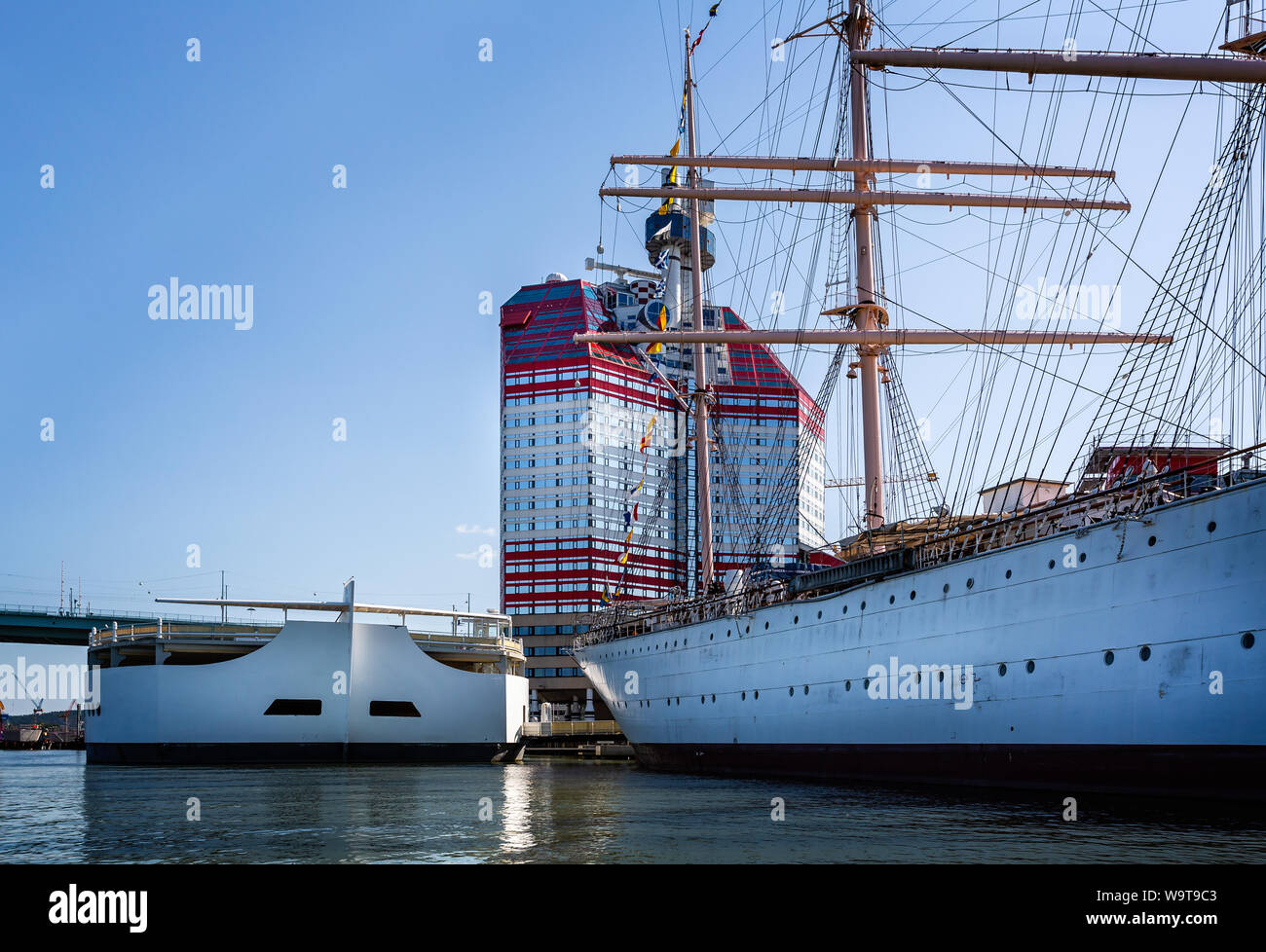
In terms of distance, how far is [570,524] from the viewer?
5157 inches

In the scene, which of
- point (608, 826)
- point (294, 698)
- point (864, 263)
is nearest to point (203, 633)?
point (294, 698)

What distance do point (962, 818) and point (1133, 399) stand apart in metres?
11.1

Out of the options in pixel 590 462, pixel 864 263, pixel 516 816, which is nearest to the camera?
pixel 516 816

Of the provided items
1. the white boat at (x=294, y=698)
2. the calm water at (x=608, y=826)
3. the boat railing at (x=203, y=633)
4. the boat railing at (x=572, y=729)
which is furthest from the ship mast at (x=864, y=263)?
the boat railing at (x=572, y=729)

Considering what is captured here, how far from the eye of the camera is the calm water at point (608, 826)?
1494 centimetres

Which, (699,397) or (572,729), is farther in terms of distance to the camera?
(572,729)

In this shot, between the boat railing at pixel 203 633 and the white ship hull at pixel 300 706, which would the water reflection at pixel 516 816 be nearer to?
the white ship hull at pixel 300 706

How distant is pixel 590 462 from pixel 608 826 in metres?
112

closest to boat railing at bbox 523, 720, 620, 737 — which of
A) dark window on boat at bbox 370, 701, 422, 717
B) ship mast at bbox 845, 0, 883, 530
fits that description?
dark window on boat at bbox 370, 701, 422, 717

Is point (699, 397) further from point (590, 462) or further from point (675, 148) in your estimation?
point (590, 462)

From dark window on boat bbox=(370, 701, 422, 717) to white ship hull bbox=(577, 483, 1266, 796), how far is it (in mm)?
19870

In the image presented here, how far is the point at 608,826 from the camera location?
1952 cm
